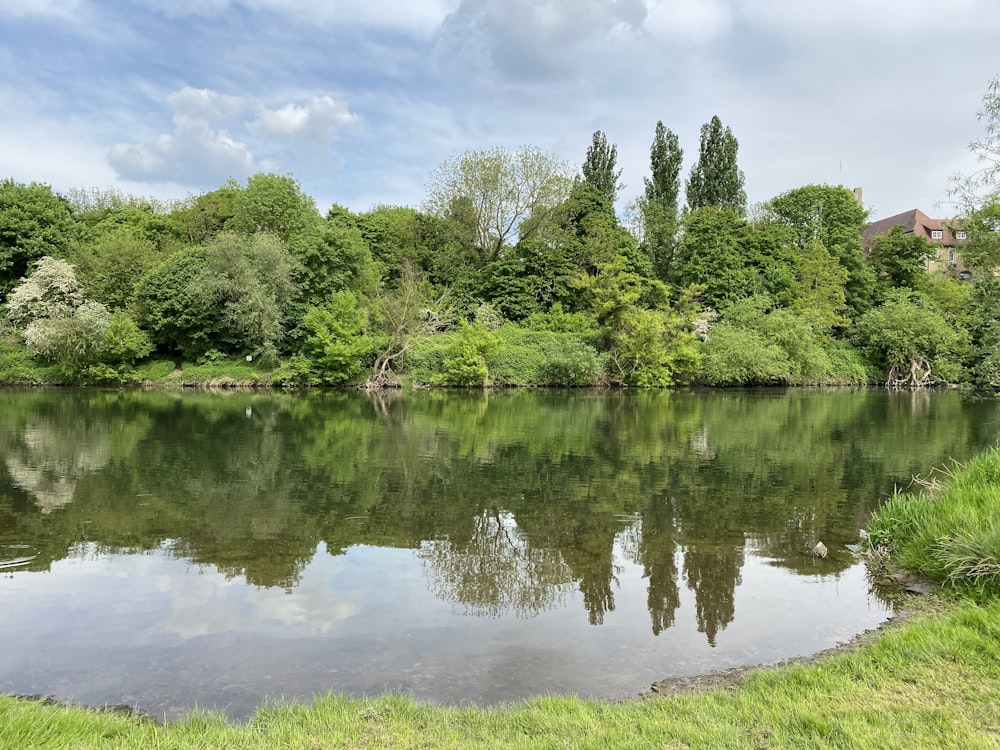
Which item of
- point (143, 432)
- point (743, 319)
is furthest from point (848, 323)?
point (143, 432)

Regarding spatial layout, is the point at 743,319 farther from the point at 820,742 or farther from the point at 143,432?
the point at 820,742

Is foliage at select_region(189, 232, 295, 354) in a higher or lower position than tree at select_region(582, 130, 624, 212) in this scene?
lower

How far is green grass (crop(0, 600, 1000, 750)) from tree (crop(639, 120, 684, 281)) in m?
51.0

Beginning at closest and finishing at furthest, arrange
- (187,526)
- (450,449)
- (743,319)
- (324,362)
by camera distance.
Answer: (187,526) < (450,449) < (324,362) < (743,319)

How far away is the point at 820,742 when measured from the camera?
3.63 m

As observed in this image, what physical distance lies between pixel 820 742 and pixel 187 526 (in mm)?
8914

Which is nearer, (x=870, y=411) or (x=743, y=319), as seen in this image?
(x=870, y=411)

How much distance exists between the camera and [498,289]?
159ft

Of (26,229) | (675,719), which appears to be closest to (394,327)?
(26,229)

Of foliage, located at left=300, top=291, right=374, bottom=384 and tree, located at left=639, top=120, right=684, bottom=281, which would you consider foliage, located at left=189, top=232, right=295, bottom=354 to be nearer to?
foliage, located at left=300, top=291, right=374, bottom=384

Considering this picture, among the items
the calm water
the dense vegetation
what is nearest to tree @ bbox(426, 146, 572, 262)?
the dense vegetation

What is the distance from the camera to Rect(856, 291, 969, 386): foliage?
46.1 meters

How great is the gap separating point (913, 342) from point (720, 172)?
20075mm

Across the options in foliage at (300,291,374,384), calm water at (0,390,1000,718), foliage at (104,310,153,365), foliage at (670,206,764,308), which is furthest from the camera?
foliage at (670,206,764,308)
